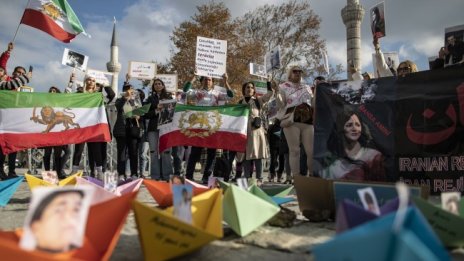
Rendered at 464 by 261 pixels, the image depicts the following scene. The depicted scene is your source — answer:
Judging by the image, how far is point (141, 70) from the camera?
8336 mm

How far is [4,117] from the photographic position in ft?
17.5

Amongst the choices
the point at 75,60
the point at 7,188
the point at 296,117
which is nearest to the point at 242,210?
the point at 7,188

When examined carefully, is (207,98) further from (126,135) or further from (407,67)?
(407,67)

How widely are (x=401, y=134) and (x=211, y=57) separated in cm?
413

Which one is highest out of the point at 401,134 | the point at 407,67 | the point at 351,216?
the point at 407,67

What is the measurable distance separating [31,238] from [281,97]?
4199 millimetres

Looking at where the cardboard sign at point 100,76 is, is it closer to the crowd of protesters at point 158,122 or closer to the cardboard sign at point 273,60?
the crowd of protesters at point 158,122

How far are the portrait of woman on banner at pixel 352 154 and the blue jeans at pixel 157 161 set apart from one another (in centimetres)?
278

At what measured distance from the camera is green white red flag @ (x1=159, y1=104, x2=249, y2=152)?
5.73 meters

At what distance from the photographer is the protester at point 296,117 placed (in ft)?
16.1

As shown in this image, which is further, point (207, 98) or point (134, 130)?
point (207, 98)

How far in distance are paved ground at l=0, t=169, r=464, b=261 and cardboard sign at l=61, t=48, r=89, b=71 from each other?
19.4 feet

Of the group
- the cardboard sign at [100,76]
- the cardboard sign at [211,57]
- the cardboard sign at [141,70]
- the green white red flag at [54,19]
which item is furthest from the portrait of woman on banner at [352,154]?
the cardboard sign at [100,76]

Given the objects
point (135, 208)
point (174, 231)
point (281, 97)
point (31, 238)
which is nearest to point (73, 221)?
point (31, 238)
